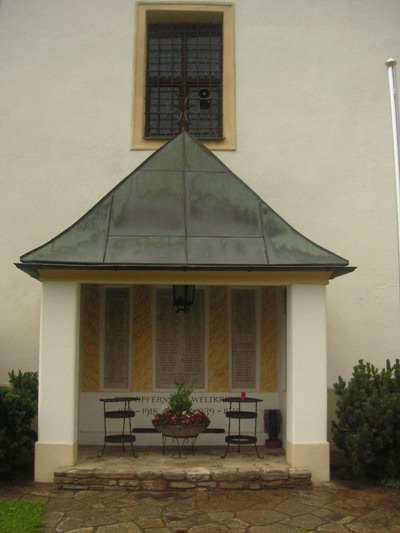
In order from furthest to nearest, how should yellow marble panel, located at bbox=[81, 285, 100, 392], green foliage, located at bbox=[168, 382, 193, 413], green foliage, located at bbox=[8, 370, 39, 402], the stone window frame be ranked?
the stone window frame
yellow marble panel, located at bbox=[81, 285, 100, 392]
green foliage, located at bbox=[8, 370, 39, 402]
green foliage, located at bbox=[168, 382, 193, 413]

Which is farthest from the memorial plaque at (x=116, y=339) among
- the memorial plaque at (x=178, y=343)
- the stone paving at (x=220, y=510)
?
the stone paving at (x=220, y=510)

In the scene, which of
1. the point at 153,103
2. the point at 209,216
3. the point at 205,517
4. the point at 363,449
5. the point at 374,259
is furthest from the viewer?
the point at 153,103

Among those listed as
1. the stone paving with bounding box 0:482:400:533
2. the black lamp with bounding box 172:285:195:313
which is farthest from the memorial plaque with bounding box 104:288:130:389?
the stone paving with bounding box 0:482:400:533

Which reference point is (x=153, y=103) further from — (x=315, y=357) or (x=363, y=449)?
(x=363, y=449)

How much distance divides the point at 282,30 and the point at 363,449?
7.14m

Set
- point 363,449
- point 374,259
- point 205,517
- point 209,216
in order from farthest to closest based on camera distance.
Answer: point 374,259 → point 209,216 → point 363,449 → point 205,517

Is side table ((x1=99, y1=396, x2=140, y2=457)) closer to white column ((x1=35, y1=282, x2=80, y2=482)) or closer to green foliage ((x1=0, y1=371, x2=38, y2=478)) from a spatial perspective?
white column ((x1=35, y1=282, x2=80, y2=482))

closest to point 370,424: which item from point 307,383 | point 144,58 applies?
point 307,383

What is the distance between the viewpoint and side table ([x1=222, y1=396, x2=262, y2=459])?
8914mm

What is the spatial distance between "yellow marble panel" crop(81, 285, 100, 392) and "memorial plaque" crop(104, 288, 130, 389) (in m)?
0.14

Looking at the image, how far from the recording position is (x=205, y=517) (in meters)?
6.94

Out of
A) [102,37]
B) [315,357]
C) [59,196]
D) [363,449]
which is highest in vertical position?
[102,37]

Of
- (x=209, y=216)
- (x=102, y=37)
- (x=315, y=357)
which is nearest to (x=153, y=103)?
(x=102, y=37)

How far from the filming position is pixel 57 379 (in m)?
8.36
